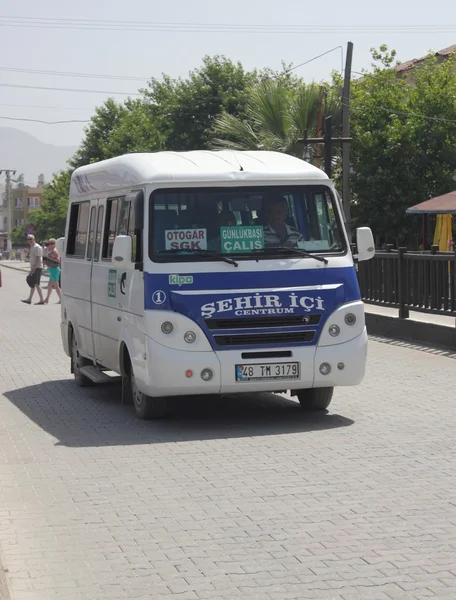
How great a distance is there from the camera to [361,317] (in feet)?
34.8

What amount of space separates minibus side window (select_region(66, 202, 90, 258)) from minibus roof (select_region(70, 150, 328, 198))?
169 cm

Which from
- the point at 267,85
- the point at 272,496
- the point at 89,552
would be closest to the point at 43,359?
the point at 272,496

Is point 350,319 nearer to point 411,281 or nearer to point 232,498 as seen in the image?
point 232,498

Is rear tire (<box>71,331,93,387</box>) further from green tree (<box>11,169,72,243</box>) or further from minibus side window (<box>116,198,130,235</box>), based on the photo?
green tree (<box>11,169,72,243</box>)

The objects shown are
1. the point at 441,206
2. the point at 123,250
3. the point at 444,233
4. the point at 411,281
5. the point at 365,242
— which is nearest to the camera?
the point at 123,250

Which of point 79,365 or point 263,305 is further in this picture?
point 79,365

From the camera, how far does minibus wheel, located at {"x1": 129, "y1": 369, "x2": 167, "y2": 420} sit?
10.7m

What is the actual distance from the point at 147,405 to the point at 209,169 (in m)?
2.15

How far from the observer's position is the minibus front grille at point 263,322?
1024 cm

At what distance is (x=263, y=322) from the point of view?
10.3 metres

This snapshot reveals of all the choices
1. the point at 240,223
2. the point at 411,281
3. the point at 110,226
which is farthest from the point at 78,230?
the point at 411,281

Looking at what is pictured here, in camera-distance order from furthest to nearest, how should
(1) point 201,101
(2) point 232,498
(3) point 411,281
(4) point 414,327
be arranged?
(1) point 201,101 < (3) point 411,281 < (4) point 414,327 < (2) point 232,498

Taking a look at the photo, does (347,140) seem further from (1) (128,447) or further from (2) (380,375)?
(1) (128,447)

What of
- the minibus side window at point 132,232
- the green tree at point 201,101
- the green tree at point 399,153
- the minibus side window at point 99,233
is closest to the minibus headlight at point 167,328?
the minibus side window at point 132,232
